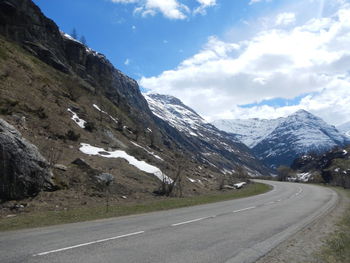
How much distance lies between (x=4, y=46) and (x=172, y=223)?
153 ft

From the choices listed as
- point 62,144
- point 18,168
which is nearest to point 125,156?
point 62,144

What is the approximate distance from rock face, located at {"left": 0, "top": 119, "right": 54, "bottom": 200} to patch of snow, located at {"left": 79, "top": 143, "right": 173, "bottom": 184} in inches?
470

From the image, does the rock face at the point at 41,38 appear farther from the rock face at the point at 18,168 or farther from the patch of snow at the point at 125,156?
the rock face at the point at 18,168

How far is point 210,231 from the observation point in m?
12.9

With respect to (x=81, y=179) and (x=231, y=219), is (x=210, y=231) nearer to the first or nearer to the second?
(x=231, y=219)

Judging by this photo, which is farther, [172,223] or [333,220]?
[333,220]

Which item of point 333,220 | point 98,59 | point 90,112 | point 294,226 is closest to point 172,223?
point 294,226

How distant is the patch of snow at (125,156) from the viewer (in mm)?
33453

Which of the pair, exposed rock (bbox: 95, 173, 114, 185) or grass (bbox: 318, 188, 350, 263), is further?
exposed rock (bbox: 95, 173, 114, 185)

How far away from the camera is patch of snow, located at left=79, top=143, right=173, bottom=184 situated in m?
33.5

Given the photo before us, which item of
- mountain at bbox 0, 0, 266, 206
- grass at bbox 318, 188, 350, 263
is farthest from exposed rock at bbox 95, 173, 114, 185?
grass at bbox 318, 188, 350, 263

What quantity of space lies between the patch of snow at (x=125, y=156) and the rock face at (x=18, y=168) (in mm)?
11948

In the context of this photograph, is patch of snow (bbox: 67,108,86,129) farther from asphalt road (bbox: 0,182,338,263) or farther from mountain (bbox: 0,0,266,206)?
asphalt road (bbox: 0,182,338,263)

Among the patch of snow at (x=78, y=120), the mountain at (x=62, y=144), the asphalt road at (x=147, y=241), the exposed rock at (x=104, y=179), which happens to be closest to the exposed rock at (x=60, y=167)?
the mountain at (x=62, y=144)
